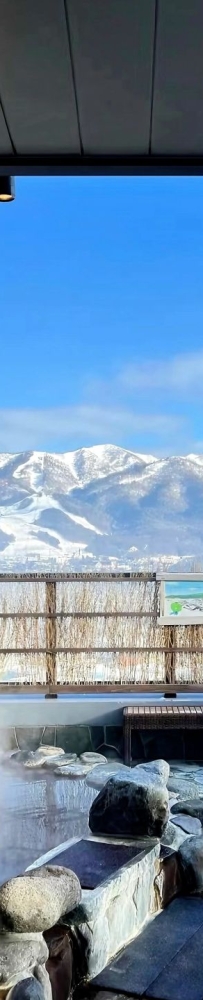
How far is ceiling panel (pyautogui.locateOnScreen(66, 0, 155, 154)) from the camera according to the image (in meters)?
1.31

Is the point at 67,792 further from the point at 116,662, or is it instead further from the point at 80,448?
the point at 80,448

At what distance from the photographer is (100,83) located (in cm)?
144

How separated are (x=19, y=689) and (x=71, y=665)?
355 millimetres

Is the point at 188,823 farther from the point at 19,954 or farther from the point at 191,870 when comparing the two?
the point at 19,954

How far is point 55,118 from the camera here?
4.95 feet

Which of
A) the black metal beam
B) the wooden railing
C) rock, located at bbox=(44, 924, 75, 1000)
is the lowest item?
rock, located at bbox=(44, 924, 75, 1000)

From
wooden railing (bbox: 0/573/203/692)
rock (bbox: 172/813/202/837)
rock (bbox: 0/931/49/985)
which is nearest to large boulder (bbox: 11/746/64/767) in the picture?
wooden railing (bbox: 0/573/203/692)

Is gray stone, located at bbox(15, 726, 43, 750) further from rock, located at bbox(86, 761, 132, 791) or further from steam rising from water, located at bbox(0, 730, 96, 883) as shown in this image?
rock, located at bbox(86, 761, 132, 791)

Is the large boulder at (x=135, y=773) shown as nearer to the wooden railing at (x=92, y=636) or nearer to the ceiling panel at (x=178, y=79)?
the wooden railing at (x=92, y=636)

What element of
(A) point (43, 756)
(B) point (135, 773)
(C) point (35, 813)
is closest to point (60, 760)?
(A) point (43, 756)

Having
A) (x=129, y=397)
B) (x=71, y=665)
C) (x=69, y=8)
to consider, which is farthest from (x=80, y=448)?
(x=69, y=8)

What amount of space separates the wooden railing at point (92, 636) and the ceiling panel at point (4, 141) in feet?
12.5

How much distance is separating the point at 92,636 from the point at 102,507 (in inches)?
441

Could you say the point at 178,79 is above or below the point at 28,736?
above
